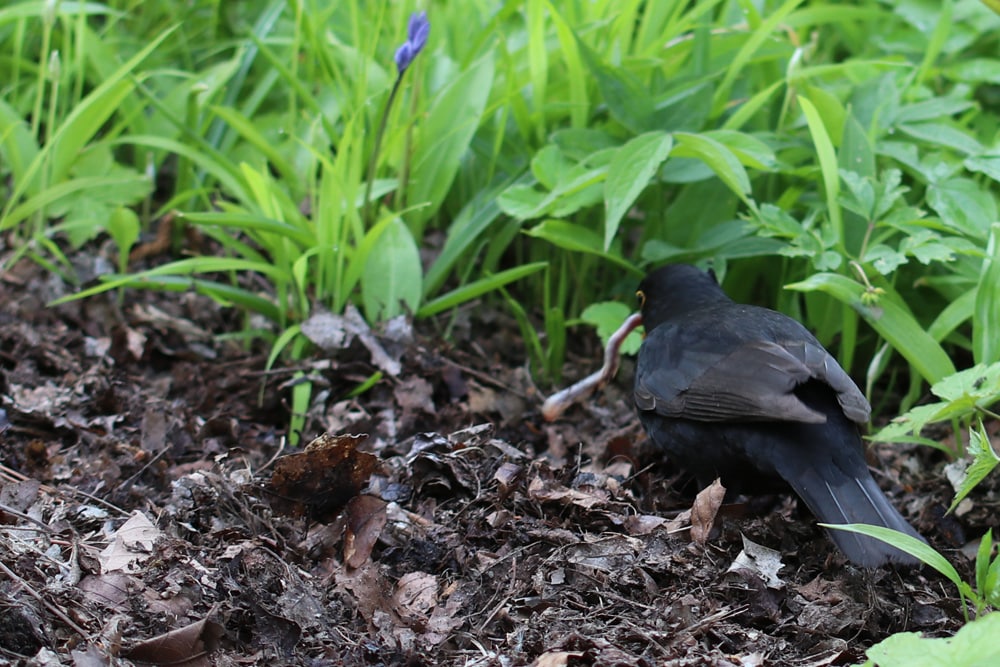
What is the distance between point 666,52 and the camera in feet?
13.1

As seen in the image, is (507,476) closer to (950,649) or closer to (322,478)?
(322,478)

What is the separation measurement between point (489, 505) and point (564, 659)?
79 centimetres

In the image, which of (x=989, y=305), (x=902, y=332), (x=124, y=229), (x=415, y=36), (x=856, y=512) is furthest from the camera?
(x=124, y=229)

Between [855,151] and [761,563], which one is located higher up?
[855,151]

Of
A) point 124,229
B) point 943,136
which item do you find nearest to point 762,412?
point 943,136

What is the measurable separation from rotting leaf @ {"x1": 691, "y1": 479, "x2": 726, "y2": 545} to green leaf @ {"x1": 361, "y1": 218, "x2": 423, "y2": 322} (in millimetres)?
1372

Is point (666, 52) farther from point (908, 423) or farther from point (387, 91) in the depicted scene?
point (908, 423)

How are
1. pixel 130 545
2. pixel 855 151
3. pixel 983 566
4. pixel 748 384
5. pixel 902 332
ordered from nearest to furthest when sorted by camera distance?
1. pixel 983 566
2. pixel 130 545
3. pixel 748 384
4. pixel 902 332
5. pixel 855 151

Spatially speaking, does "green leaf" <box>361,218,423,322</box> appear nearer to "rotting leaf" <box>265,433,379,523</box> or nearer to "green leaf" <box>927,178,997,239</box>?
"rotting leaf" <box>265,433,379,523</box>

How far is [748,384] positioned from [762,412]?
0.42ft

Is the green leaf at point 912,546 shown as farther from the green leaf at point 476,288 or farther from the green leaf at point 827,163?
the green leaf at point 476,288

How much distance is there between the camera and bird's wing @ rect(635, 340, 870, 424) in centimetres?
279

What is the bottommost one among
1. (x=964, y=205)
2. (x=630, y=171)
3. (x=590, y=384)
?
(x=590, y=384)

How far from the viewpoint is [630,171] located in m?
3.33
